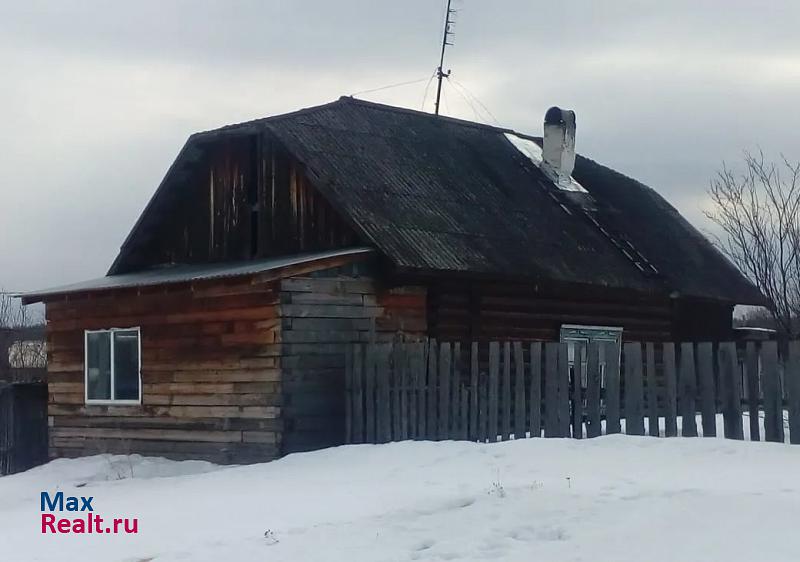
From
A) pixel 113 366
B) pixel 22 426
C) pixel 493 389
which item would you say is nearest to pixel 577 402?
→ pixel 493 389

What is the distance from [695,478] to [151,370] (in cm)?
957

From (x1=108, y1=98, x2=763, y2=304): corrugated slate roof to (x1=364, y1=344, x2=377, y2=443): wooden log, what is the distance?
1.43 meters

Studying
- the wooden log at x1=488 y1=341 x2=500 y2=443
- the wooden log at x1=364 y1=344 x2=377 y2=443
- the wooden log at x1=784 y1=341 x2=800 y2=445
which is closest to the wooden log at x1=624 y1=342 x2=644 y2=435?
the wooden log at x1=488 y1=341 x2=500 y2=443

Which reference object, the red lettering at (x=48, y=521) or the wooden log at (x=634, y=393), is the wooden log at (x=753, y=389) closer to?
the wooden log at (x=634, y=393)

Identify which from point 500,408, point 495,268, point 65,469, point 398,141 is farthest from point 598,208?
point 65,469

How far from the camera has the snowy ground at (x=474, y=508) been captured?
8.26 m

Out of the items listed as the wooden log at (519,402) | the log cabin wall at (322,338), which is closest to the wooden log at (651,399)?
the wooden log at (519,402)

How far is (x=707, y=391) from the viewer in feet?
39.9

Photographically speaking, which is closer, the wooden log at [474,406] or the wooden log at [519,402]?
the wooden log at [519,402]

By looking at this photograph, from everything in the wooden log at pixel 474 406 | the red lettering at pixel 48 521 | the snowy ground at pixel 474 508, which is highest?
the wooden log at pixel 474 406

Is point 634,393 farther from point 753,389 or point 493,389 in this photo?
point 493,389

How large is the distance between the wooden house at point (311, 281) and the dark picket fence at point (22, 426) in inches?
63.0

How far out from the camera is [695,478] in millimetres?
10000

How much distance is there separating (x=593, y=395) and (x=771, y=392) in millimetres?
2237
